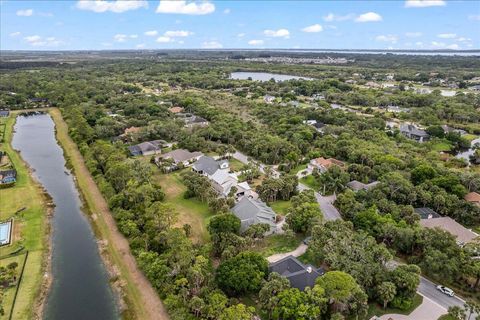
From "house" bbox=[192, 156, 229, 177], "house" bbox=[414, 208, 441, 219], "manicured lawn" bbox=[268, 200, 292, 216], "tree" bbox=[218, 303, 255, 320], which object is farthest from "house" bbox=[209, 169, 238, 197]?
"house" bbox=[414, 208, 441, 219]

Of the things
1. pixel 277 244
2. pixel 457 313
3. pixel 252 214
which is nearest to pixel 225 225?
pixel 252 214

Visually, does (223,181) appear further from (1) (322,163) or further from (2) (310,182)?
(1) (322,163)

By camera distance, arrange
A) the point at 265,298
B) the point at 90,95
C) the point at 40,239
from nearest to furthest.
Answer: the point at 265,298 → the point at 40,239 → the point at 90,95

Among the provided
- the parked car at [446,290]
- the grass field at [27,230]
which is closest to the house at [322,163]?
the parked car at [446,290]

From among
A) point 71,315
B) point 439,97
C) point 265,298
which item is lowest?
point 71,315

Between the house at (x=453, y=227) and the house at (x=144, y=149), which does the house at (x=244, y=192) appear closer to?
the house at (x=453, y=227)

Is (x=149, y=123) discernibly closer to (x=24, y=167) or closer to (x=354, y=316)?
(x=24, y=167)

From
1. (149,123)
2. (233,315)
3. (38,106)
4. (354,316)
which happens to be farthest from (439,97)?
(38,106)
